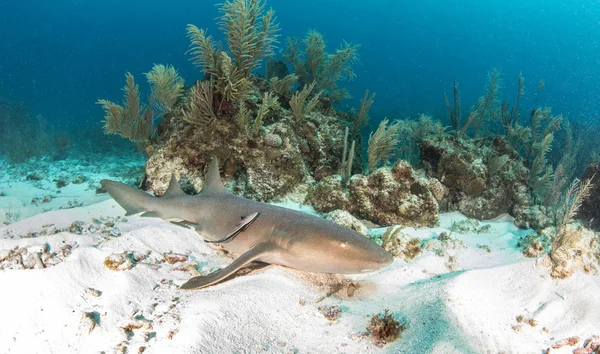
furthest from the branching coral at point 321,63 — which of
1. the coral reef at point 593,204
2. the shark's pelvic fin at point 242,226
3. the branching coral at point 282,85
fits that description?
the shark's pelvic fin at point 242,226

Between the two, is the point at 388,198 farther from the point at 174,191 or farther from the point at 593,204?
the point at 593,204

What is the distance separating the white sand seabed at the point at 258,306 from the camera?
245 centimetres

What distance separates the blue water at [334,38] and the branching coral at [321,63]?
11358 centimetres

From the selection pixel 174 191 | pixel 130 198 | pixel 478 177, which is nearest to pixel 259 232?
pixel 174 191

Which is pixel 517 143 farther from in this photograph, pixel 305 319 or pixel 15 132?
pixel 15 132

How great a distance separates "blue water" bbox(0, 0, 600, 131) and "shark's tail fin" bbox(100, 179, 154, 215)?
121 meters

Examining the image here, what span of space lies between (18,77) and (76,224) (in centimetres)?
16644

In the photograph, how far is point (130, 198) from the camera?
5.36 m

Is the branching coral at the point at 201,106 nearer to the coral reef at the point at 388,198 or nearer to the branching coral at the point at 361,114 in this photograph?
the coral reef at the point at 388,198

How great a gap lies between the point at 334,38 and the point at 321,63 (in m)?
150

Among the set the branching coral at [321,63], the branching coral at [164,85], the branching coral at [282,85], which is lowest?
the branching coral at [164,85]

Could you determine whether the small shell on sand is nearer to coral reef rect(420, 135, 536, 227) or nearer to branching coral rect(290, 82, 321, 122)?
branching coral rect(290, 82, 321, 122)

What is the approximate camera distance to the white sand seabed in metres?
2.45

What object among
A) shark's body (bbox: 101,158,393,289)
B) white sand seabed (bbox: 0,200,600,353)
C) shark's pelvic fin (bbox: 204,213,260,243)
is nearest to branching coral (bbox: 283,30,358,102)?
shark's body (bbox: 101,158,393,289)
